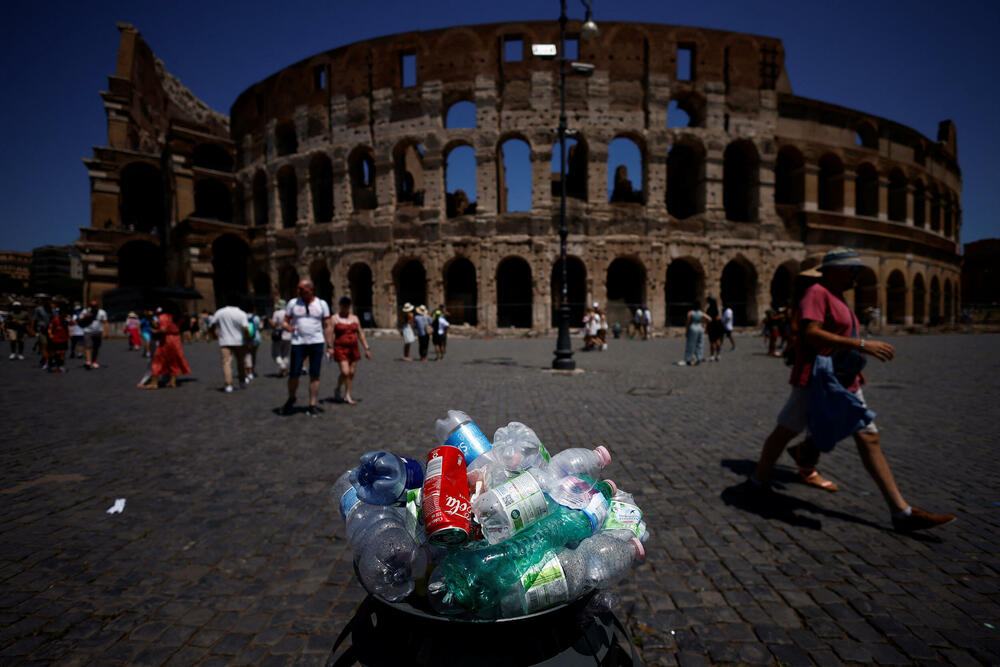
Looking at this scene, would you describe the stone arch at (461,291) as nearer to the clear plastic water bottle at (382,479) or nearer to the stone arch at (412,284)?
the stone arch at (412,284)

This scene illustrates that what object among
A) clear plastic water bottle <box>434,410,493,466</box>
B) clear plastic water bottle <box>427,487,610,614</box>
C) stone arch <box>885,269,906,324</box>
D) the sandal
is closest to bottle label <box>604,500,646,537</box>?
clear plastic water bottle <box>427,487,610,614</box>

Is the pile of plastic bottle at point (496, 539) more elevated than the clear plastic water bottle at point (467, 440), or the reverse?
the clear plastic water bottle at point (467, 440)

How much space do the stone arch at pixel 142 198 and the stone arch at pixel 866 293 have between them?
49266 millimetres

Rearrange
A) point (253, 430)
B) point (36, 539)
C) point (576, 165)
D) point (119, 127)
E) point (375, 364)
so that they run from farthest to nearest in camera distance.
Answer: point (119, 127) → point (576, 165) → point (375, 364) → point (253, 430) → point (36, 539)

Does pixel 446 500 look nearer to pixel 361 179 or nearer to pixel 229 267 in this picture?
pixel 361 179

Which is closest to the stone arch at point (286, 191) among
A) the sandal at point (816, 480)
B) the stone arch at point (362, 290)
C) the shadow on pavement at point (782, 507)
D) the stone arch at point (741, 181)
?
the stone arch at point (362, 290)

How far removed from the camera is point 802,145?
2644 cm

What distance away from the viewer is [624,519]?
1.65m

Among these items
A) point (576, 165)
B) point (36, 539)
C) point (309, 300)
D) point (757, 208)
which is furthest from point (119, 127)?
point (757, 208)

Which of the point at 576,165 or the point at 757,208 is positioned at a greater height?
the point at 576,165

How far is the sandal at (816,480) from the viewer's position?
3779mm

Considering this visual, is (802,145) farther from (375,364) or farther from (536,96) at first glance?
(375,364)

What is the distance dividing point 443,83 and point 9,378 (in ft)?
74.7

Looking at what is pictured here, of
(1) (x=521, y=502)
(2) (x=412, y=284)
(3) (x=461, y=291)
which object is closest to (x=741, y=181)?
(3) (x=461, y=291)
